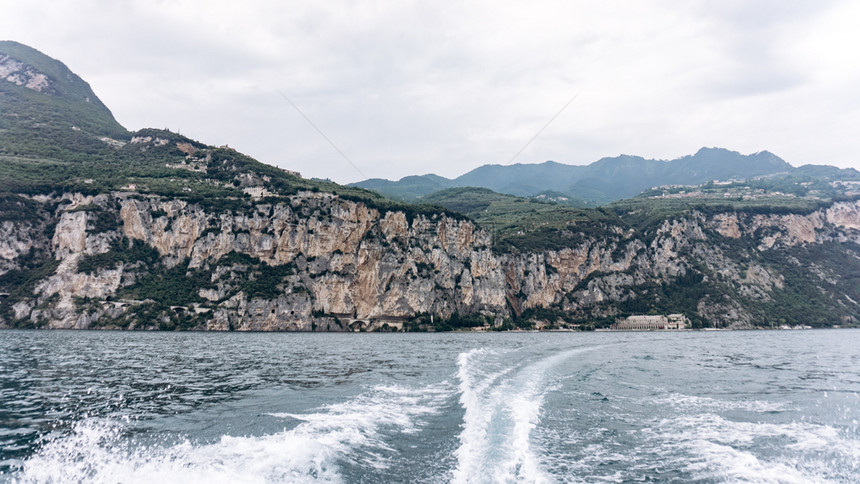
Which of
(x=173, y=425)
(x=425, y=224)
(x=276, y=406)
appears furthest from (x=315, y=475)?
(x=425, y=224)

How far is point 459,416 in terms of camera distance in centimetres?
1947

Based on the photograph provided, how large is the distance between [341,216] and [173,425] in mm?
104729

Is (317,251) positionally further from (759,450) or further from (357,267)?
(759,450)

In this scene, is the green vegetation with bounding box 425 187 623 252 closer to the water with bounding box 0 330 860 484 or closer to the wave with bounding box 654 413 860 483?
the water with bounding box 0 330 860 484

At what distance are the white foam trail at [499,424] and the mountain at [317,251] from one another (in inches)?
3187

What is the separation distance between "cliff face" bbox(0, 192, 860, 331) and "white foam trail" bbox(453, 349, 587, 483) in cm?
8061

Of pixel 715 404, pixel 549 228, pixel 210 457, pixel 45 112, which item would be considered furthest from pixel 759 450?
pixel 45 112

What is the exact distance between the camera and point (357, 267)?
11825cm

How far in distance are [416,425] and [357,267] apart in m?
102

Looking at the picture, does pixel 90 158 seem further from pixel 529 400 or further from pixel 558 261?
pixel 529 400

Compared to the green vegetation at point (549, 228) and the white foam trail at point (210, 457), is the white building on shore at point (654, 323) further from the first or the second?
the white foam trail at point (210, 457)

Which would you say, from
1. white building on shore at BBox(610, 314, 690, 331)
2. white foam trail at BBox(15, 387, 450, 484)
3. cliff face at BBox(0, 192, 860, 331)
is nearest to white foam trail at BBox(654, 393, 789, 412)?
white foam trail at BBox(15, 387, 450, 484)

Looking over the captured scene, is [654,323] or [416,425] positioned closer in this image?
[416,425]

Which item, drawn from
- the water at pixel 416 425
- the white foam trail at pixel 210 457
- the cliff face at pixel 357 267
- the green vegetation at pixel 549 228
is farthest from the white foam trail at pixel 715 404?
the green vegetation at pixel 549 228
